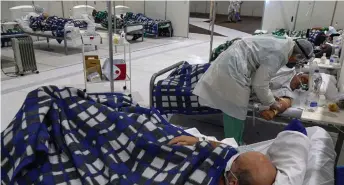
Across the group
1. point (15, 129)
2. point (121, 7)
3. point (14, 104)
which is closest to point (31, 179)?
point (15, 129)

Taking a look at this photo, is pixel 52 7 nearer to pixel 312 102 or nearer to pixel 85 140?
pixel 85 140

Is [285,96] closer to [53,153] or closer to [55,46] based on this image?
[53,153]

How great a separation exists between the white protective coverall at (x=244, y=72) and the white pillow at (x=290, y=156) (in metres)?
0.71

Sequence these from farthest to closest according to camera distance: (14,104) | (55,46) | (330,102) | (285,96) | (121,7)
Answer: (121,7)
(55,46)
(14,104)
(285,96)
(330,102)

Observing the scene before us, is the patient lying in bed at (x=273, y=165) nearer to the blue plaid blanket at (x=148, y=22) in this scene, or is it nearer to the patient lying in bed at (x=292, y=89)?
the patient lying in bed at (x=292, y=89)

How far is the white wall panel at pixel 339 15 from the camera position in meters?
6.18

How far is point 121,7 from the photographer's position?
8836 millimetres

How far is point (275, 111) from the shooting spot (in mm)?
2330

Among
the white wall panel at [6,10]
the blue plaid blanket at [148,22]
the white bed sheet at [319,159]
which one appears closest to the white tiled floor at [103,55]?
the blue plaid blanket at [148,22]

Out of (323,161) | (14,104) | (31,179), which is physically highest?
(323,161)

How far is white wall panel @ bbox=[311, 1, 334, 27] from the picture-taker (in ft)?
20.6

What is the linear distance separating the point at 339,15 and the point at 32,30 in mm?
6502

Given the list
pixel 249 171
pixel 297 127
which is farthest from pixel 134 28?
pixel 249 171

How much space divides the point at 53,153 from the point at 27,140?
0.15 metres
